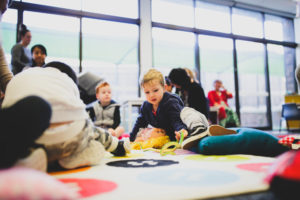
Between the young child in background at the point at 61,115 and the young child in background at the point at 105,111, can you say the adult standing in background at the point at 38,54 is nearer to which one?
the young child in background at the point at 105,111

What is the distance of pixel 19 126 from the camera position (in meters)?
0.55

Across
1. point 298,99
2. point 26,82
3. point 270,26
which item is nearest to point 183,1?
point 270,26

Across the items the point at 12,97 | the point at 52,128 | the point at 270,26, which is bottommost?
the point at 52,128

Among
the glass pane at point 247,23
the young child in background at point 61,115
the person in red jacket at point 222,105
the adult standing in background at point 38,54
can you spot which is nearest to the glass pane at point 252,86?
the glass pane at point 247,23

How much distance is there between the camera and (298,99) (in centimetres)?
493

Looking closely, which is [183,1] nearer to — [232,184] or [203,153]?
[203,153]

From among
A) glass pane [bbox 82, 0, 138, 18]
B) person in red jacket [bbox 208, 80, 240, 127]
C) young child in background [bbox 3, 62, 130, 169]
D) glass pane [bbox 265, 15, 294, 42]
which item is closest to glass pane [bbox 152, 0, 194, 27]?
glass pane [bbox 82, 0, 138, 18]

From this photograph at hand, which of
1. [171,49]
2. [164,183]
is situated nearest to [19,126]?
[164,183]

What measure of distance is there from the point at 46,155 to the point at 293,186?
681 millimetres

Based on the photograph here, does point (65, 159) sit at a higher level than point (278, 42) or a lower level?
lower

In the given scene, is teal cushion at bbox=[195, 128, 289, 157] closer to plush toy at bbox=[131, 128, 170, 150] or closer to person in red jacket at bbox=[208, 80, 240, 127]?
plush toy at bbox=[131, 128, 170, 150]

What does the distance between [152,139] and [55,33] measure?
5.10 meters

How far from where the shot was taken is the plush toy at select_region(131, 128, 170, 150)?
60.4 inches

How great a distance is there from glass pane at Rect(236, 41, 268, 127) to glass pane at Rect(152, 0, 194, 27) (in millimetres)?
1374
